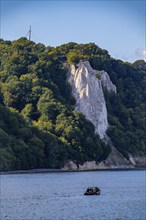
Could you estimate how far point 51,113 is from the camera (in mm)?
160750

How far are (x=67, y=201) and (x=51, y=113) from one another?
87.2 m

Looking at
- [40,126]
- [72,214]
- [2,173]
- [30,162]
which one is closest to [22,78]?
[40,126]

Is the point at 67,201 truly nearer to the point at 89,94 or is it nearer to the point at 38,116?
the point at 38,116

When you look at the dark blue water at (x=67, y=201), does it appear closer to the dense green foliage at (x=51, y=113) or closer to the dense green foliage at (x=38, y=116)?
the dense green foliage at (x=38, y=116)

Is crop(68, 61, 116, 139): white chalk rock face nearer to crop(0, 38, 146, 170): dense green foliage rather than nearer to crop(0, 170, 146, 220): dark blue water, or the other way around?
crop(0, 38, 146, 170): dense green foliage

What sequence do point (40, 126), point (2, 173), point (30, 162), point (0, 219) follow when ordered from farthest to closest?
1. point (40, 126)
2. point (30, 162)
3. point (2, 173)
4. point (0, 219)

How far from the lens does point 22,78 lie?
559 ft

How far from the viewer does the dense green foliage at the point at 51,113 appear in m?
141

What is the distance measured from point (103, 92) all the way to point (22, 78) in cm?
2698

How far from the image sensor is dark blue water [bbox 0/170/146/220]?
62066 mm

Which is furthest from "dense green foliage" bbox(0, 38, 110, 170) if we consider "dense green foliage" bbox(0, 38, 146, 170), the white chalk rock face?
the white chalk rock face

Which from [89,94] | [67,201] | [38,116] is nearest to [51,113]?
[38,116]

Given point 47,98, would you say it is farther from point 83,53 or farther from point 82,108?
point 83,53

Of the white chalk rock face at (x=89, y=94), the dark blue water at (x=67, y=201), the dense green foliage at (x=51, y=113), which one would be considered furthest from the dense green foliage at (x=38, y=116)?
the dark blue water at (x=67, y=201)
